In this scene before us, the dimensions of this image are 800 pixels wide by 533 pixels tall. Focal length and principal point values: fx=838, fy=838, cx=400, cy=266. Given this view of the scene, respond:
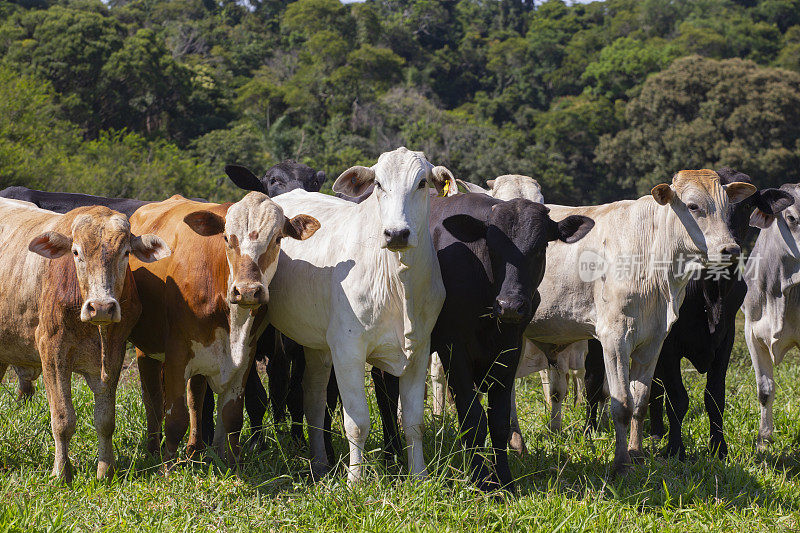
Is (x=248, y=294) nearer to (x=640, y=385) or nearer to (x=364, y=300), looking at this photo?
(x=364, y=300)

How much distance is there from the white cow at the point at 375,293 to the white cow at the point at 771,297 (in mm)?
3406

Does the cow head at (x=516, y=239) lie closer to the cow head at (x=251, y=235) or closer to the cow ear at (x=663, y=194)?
the cow ear at (x=663, y=194)

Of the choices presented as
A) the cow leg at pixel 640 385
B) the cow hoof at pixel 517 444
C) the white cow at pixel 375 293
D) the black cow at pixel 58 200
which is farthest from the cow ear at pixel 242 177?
the cow leg at pixel 640 385

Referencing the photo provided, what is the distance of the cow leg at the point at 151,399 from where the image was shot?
19.0ft

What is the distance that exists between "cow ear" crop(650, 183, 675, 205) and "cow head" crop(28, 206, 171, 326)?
3325 millimetres

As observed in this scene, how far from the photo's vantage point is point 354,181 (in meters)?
5.42

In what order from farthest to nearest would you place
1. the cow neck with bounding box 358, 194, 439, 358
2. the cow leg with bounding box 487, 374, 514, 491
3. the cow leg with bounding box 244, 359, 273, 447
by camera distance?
the cow leg with bounding box 244, 359, 273, 447 → the cow leg with bounding box 487, 374, 514, 491 → the cow neck with bounding box 358, 194, 439, 358

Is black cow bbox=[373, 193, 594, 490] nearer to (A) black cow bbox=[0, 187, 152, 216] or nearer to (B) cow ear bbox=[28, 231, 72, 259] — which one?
(B) cow ear bbox=[28, 231, 72, 259]

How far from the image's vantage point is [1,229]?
5730mm

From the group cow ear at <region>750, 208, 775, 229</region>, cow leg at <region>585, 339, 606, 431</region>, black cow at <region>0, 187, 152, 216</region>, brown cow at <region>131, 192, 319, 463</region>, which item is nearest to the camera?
brown cow at <region>131, 192, 319, 463</region>

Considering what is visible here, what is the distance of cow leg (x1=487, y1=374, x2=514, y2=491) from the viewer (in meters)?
5.44

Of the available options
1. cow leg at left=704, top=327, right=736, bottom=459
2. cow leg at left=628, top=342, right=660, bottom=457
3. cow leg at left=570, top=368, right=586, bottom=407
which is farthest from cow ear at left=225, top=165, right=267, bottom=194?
cow leg at left=704, top=327, right=736, bottom=459

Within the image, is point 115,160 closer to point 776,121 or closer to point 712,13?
point 776,121

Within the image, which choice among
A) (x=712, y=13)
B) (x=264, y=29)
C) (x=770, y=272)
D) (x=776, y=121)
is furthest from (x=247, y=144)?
(x=712, y=13)
